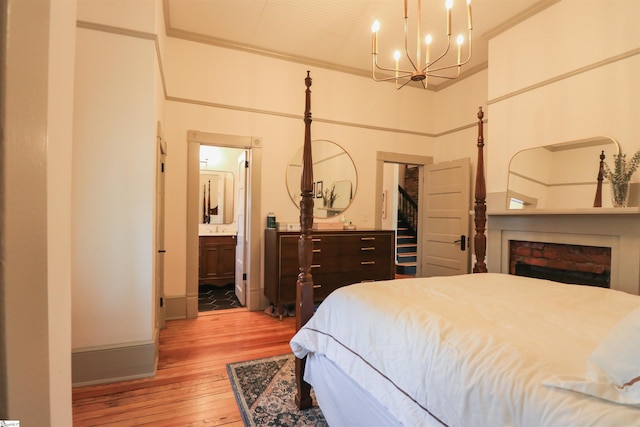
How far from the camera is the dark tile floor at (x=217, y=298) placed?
443cm

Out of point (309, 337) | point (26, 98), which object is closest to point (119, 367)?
point (309, 337)

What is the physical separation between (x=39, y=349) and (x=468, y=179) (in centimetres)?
478

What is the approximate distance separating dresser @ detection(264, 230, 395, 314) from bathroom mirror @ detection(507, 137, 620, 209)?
1631 millimetres

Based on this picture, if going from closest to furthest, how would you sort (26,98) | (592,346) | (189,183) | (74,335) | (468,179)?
(26,98)
(592,346)
(74,335)
(189,183)
(468,179)

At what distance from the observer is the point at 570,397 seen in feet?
2.48

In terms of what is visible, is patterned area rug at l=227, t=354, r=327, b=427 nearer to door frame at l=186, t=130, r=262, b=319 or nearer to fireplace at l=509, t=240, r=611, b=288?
door frame at l=186, t=130, r=262, b=319

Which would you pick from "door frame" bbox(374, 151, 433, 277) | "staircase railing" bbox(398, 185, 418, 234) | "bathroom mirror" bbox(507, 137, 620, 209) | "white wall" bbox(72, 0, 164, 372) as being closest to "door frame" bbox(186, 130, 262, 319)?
"white wall" bbox(72, 0, 164, 372)

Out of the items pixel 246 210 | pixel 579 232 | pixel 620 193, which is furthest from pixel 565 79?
pixel 246 210

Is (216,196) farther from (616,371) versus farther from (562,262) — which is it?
(616,371)

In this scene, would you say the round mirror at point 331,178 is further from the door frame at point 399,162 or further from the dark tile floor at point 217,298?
the dark tile floor at point 217,298

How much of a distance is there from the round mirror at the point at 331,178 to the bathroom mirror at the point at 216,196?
2.10 meters

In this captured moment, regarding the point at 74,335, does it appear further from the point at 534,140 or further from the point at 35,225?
the point at 534,140

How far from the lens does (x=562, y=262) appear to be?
2994mm

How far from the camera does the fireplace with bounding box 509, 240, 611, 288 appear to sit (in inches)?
106
